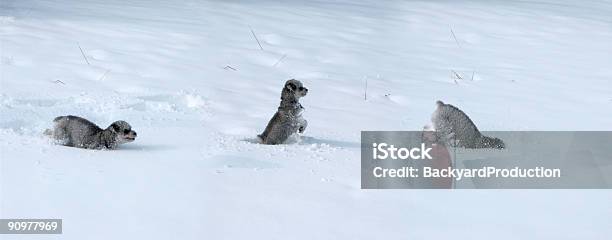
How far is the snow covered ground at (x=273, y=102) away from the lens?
4.45m

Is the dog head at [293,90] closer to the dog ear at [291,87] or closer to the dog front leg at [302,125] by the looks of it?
the dog ear at [291,87]

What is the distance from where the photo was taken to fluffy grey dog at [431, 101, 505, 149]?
6051 millimetres

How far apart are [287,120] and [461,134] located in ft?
3.83

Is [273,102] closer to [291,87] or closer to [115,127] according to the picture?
[291,87]

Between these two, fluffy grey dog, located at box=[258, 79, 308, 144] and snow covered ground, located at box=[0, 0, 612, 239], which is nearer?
snow covered ground, located at box=[0, 0, 612, 239]

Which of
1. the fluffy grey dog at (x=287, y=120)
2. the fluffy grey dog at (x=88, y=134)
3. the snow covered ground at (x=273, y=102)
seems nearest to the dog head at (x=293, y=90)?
the fluffy grey dog at (x=287, y=120)

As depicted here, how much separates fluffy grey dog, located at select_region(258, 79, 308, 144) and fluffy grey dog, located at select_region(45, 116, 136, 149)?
34.7 inches

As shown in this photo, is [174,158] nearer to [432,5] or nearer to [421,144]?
[421,144]

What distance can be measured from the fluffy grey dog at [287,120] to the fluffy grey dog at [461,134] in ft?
3.01

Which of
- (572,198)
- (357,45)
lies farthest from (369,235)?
(357,45)

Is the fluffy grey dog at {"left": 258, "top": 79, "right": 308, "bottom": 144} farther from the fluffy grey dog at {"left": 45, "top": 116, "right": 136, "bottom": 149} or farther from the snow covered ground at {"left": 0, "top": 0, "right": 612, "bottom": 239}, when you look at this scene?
the fluffy grey dog at {"left": 45, "top": 116, "right": 136, "bottom": 149}

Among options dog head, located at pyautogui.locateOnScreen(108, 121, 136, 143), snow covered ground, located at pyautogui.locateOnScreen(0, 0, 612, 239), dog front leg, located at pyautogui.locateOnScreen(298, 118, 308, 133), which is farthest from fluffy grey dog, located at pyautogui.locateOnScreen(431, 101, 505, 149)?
dog head, located at pyautogui.locateOnScreen(108, 121, 136, 143)

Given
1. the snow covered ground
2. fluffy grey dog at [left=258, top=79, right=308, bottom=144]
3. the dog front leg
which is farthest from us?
the dog front leg

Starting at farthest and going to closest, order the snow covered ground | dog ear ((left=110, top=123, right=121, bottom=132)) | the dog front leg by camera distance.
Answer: the dog front leg, dog ear ((left=110, top=123, right=121, bottom=132)), the snow covered ground
